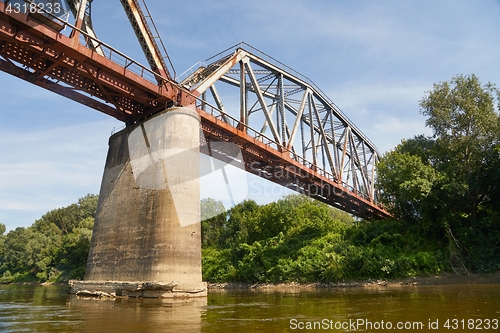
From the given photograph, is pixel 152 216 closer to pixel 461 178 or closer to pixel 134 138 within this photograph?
pixel 134 138

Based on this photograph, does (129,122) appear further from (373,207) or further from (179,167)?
(373,207)

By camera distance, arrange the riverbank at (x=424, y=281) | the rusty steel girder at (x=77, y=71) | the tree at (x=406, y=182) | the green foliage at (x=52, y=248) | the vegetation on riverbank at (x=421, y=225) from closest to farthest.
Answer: the rusty steel girder at (x=77, y=71), the riverbank at (x=424, y=281), the vegetation on riverbank at (x=421, y=225), the tree at (x=406, y=182), the green foliage at (x=52, y=248)

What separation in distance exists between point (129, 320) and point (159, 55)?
625 inches

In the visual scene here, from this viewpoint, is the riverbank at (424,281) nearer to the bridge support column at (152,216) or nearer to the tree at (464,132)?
the tree at (464,132)

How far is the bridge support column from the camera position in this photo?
15.9 m

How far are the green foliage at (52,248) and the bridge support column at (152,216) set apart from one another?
34584mm

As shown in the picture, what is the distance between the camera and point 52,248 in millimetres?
57219

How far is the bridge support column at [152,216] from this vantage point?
15883 mm

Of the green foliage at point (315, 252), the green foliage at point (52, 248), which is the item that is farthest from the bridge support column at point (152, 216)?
the green foliage at point (52, 248)

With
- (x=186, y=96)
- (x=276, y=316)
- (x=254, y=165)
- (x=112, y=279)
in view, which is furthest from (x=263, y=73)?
(x=276, y=316)

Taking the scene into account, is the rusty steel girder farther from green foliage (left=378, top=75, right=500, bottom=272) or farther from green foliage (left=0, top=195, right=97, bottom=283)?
green foliage (left=0, top=195, right=97, bottom=283)

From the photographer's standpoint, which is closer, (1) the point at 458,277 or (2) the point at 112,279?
(2) the point at 112,279

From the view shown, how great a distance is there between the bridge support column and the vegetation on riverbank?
15017 mm

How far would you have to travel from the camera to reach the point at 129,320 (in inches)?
334
